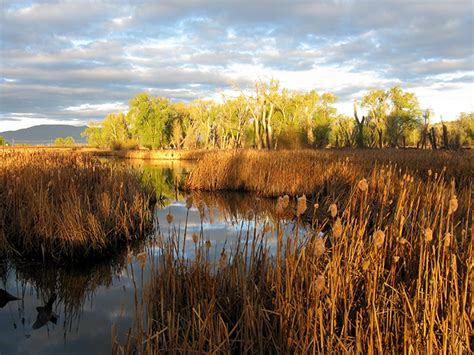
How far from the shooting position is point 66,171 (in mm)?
8891

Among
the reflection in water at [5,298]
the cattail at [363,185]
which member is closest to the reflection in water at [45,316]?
the reflection in water at [5,298]

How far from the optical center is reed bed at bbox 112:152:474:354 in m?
2.36

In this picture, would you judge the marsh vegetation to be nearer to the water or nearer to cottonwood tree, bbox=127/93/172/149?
the water

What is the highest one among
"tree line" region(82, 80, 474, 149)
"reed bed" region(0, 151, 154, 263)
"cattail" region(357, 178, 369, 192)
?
"tree line" region(82, 80, 474, 149)

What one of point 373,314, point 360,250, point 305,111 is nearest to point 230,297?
point 360,250

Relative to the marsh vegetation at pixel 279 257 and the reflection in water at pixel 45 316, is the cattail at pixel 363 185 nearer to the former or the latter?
the marsh vegetation at pixel 279 257

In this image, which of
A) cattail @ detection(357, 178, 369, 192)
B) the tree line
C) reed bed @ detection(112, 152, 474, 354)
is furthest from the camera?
the tree line

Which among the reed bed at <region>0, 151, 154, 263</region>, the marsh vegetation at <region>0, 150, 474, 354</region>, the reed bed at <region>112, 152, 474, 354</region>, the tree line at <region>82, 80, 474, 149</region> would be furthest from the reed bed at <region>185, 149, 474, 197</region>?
the tree line at <region>82, 80, 474, 149</region>

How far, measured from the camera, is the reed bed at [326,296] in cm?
236

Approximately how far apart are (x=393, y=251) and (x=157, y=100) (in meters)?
63.8

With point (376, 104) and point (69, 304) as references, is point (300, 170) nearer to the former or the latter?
point (69, 304)

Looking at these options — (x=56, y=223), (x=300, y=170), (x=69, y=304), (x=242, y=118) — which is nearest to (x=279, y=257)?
(x=69, y=304)

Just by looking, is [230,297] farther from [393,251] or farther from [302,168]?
[302,168]

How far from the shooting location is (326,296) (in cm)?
294
